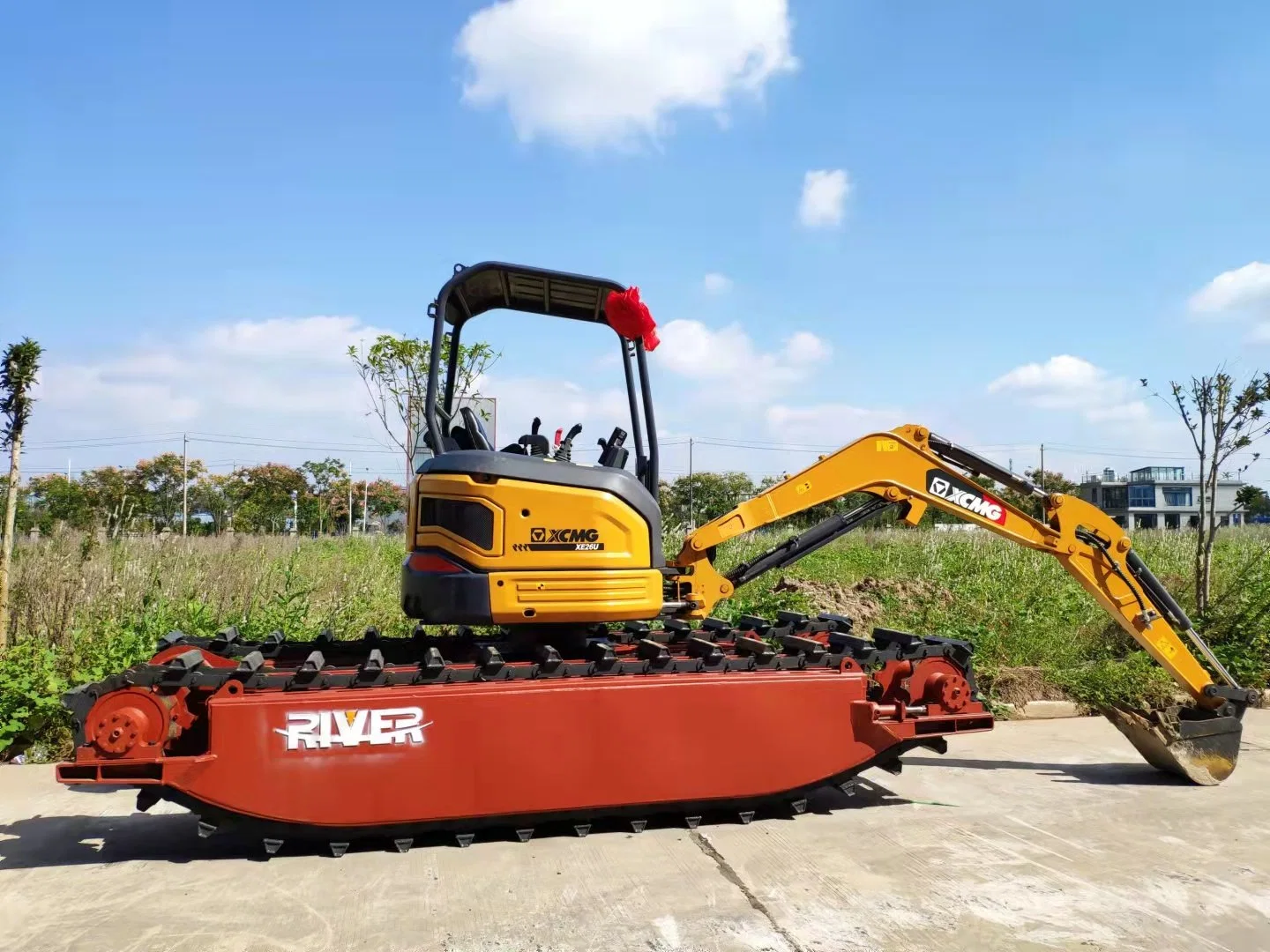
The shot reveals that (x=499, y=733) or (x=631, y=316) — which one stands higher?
(x=631, y=316)

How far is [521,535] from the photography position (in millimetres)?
4906

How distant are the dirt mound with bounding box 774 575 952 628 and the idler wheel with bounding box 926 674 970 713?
4.68 metres

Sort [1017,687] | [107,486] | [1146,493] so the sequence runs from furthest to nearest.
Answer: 1. [1146,493]
2. [107,486]
3. [1017,687]

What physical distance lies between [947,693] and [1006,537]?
4.33 ft

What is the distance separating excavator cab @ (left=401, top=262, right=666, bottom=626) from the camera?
4891 mm

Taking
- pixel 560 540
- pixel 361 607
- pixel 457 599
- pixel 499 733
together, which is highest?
pixel 560 540

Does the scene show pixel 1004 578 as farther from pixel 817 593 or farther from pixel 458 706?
pixel 458 706

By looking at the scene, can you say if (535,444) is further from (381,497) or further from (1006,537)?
(381,497)

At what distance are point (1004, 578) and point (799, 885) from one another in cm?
851

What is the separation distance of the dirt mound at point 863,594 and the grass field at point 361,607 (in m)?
0.03

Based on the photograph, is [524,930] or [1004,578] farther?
[1004,578]

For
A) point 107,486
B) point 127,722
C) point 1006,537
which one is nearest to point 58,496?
point 107,486

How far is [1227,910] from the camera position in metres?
4.07

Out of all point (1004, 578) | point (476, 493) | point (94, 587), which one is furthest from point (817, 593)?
point (94, 587)
